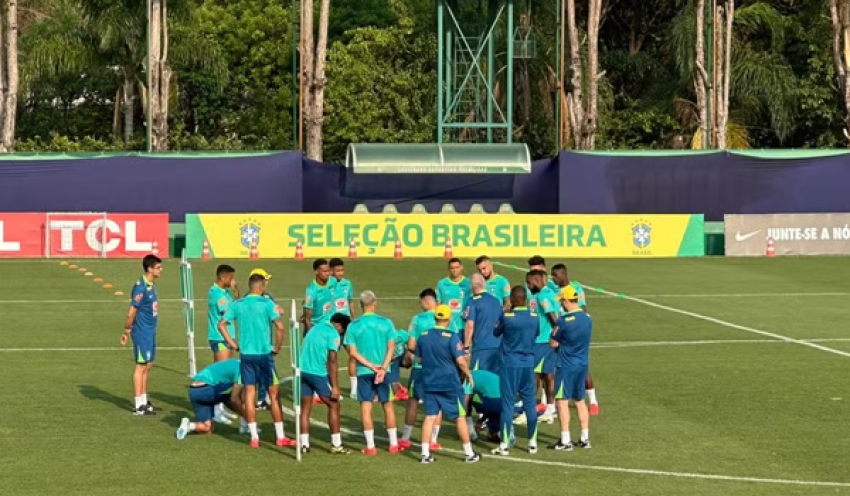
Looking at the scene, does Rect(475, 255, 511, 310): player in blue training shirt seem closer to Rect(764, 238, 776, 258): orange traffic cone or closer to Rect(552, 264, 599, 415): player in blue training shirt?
Rect(552, 264, 599, 415): player in blue training shirt

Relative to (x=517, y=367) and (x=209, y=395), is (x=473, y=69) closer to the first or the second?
(x=209, y=395)

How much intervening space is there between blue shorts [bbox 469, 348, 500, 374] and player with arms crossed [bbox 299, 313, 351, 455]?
2.07 metres

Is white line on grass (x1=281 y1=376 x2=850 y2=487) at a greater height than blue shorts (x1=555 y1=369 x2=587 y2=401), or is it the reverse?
blue shorts (x1=555 y1=369 x2=587 y2=401)

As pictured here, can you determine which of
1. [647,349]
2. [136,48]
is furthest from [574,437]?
[136,48]

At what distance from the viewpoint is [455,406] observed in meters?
17.7

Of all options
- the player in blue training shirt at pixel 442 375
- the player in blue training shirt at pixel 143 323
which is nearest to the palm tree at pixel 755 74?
the player in blue training shirt at pixel 143 323

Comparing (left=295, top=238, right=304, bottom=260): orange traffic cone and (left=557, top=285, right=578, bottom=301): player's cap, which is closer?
(left=557, top=285, right=578, bottom=301): player's cap

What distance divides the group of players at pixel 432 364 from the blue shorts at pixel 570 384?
0.01 meters

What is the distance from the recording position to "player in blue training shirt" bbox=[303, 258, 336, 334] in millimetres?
21516

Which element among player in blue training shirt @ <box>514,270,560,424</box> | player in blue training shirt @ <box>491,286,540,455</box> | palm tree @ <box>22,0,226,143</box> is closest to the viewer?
player in blue training shirt @ <box>491,286,540,455</box>

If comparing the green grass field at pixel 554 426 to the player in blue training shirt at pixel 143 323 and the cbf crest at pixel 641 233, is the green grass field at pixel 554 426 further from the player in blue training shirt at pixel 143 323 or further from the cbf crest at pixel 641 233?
the cbf crest at pixel 641 233

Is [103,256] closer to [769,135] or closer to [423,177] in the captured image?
[423,177]

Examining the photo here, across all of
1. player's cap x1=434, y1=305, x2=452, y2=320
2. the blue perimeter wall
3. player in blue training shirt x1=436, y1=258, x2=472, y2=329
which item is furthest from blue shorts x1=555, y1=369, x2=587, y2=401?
the blue perimeter wall

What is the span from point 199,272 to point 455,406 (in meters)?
24.1
